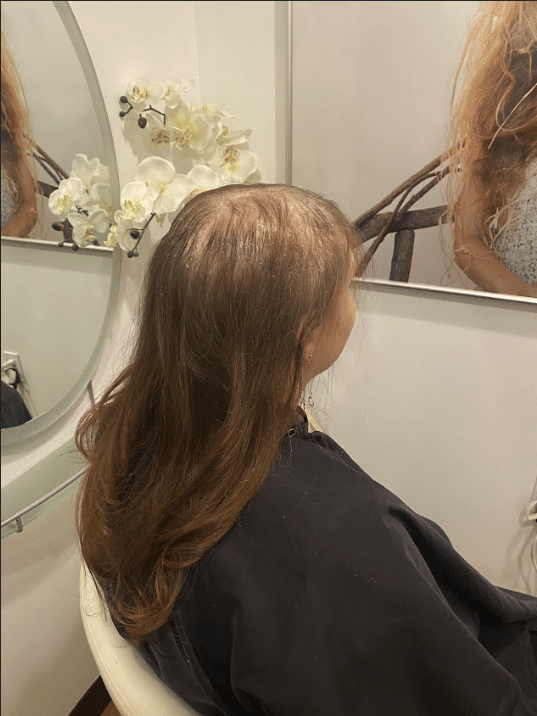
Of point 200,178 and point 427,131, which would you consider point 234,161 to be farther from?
point 427,131

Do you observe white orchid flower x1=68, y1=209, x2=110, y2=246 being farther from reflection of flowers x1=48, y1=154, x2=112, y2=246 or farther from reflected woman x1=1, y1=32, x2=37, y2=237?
reflected woman x1=1, y1=32, x2=37, y2=237

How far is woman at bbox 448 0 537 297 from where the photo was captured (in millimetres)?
845

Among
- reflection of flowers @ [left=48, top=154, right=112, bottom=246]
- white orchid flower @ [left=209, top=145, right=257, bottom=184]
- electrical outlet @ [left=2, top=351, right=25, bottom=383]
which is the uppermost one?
white orchid flower @ [left=209, top=145, right=257, bottom=184]

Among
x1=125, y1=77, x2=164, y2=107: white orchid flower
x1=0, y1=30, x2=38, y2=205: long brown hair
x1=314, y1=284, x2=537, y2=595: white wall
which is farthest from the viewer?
x1=314, y1=284, x2=537, y2=595: white wall

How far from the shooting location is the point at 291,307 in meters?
0.64

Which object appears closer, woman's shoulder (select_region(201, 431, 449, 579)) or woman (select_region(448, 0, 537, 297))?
woman's shoulder (select_region(201, 431, 449, 579))

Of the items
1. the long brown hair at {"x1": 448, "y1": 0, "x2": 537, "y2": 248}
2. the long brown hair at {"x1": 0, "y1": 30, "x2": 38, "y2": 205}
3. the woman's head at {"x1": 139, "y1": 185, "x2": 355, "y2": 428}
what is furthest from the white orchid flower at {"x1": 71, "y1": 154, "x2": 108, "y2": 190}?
the long brown hair at {"x1": 448, "y1": 0, "x2": 537, "y2": 248}

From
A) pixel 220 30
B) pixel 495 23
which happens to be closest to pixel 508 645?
pixel 495 23

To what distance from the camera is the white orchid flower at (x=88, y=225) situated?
913 millimetres

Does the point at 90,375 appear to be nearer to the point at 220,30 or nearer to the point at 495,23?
the point at 220,30

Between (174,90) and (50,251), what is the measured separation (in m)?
0.41

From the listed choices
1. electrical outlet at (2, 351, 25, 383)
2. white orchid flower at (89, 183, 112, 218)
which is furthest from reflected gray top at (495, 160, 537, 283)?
electrical outlet at (2, 351, 25, 383)

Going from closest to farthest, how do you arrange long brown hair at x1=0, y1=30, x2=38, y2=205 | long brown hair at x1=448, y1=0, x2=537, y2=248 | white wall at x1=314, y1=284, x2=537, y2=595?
long brown hair at x1=0, y1=30, x2=38, y2=205, long brown hair at x1=448, y1=0, x2=537, y2=248, white wall at x1=314, y1=284, x2=537, y2=595

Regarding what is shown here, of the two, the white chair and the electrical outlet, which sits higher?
the electrical outlet
